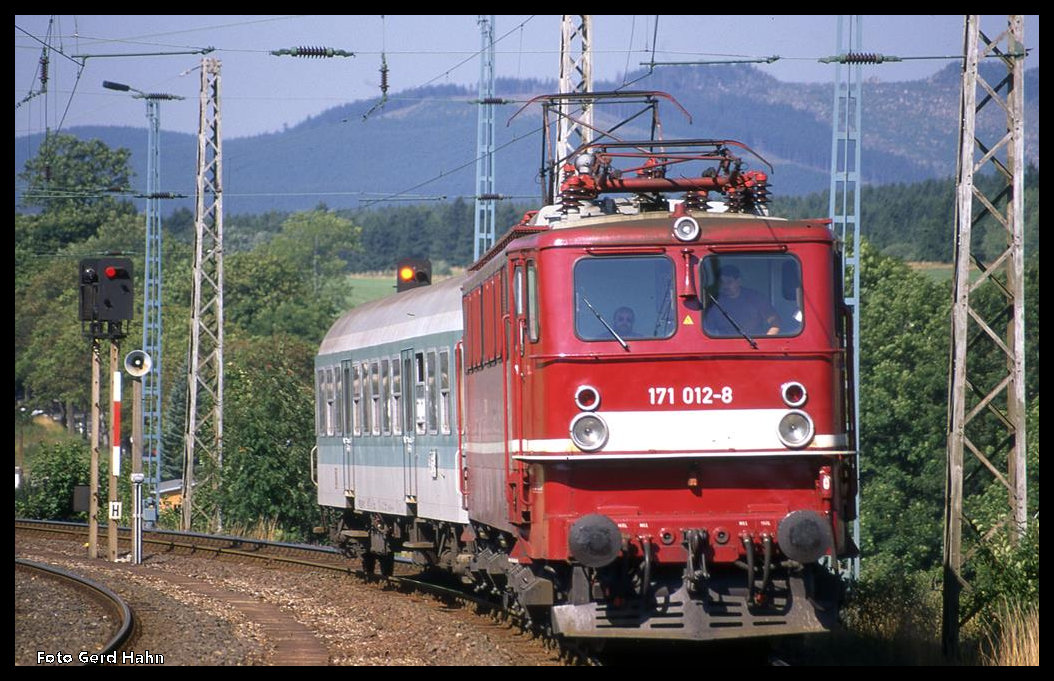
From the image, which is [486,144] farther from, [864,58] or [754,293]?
[754,293]

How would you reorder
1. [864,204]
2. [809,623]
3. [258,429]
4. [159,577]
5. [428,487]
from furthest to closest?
[864,204] → [258,429] → [159,577] → [428,487] → [809,623]

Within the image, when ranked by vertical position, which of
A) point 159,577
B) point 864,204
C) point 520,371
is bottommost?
point 159,577

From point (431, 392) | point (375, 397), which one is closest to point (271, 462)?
point (375, 397)

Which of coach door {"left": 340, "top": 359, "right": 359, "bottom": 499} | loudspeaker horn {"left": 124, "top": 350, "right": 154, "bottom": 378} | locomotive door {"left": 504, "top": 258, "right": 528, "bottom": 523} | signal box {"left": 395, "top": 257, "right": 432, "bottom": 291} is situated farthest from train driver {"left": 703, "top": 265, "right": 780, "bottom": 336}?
loudspeaker horn {"left": 124, "top": 350, "right": 154, "bottom": 378}

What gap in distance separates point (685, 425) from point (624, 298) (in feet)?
3.37

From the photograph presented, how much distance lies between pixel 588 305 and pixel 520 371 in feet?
2.51

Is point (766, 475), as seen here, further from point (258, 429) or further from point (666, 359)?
point (258, 429)

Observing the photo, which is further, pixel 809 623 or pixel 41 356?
pixel 41 356

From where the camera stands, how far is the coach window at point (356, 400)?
21.1 m

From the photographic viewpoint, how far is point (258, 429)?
32.5 metres

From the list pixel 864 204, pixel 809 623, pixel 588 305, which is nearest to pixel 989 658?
pixel 809 623

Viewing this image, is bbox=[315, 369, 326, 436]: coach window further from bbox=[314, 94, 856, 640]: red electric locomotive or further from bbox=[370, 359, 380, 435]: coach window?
bbox=[314, 94, 856, 640]: red electric locomotive

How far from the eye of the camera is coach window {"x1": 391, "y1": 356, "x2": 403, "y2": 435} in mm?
18812

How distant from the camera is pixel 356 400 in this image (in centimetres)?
2138
